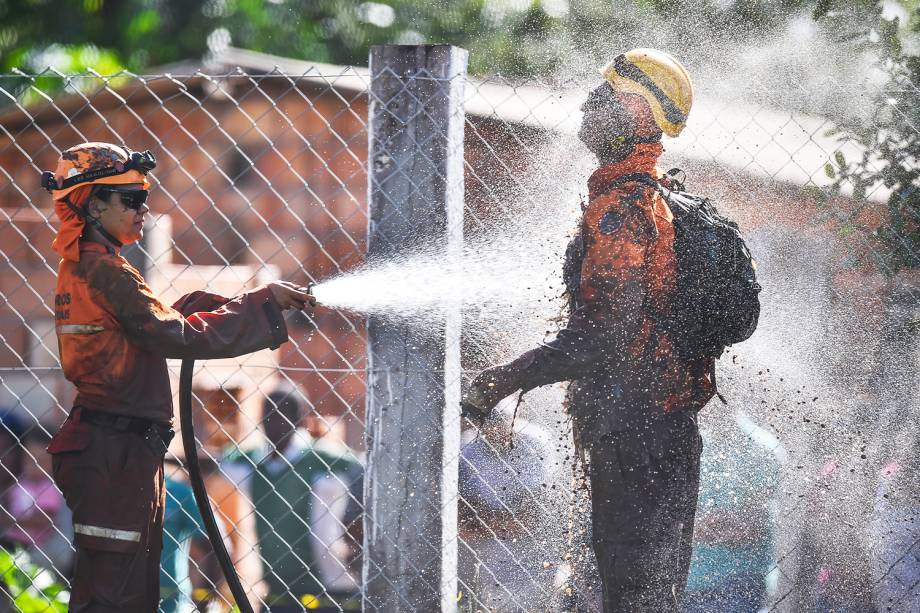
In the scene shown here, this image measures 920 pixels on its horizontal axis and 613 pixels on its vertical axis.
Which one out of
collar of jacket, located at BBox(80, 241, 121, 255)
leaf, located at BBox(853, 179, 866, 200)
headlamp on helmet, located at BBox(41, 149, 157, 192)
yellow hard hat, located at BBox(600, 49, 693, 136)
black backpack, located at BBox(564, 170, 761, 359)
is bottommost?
black backpack, located at BBox(564, 170, 761, 359)

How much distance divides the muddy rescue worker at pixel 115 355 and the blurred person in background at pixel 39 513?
2.73m

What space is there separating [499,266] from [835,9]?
74.2 inches

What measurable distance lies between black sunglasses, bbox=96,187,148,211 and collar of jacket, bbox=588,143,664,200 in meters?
1.51

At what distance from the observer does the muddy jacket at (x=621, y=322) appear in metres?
3.48

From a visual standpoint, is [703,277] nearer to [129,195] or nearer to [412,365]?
[412,365]

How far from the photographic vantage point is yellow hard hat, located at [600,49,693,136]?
143 inches

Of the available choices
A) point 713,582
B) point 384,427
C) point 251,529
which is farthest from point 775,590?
point 251,529

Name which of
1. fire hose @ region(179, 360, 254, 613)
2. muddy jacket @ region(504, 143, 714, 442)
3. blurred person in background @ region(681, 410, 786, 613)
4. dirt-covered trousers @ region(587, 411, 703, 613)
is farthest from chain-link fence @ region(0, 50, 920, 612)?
fire hose @ region(179, 360, 254, 613)

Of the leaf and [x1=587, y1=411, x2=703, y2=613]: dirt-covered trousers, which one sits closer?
[x1=587, y1=411, x2=703, y2=613]: dirt-covered trousers

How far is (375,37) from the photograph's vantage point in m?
17.3

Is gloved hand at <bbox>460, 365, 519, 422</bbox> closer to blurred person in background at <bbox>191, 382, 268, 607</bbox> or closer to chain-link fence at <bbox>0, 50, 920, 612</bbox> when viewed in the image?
chain-link fence at <bbox>0, 50, 920, 612</bbox>

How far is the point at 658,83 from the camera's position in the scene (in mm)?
3631

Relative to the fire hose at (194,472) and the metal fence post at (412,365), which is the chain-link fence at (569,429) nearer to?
the metal fence post at (412,365)

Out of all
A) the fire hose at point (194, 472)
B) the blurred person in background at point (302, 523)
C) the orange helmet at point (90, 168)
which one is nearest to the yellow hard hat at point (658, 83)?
the orange helmet at point (90, 168)
